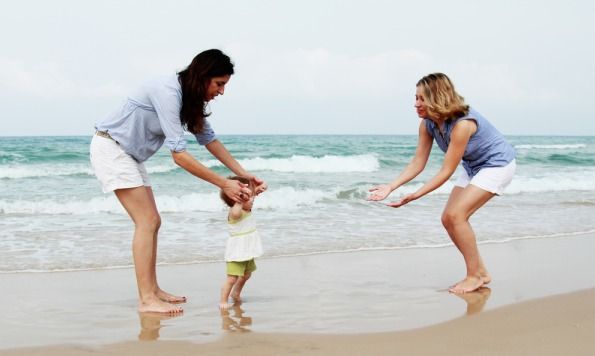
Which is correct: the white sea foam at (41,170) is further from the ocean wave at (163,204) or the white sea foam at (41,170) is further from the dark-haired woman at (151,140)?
the dark-haired woman at (151,140)

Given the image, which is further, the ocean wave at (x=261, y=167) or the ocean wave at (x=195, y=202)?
the ocean wave at (x=261, y=167)

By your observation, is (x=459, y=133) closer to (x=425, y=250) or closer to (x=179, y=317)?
(x=179, y=317)

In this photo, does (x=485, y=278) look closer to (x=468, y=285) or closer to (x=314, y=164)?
(x=468, y=285)

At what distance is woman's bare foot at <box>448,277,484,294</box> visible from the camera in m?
5.14

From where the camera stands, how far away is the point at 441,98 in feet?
16.0

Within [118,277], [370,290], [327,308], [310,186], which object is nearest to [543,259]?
[370,290]

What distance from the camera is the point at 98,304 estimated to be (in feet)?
16.6

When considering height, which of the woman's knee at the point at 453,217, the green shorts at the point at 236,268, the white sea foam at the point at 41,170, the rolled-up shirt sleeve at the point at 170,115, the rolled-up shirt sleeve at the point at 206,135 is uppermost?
the rolled-up shirt sleeve at the point at 170,115

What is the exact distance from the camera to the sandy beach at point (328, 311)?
3.75 metres

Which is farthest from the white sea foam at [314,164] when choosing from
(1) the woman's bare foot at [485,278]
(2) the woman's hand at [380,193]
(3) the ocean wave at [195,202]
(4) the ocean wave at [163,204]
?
(2) the woman's hand at [380,193]

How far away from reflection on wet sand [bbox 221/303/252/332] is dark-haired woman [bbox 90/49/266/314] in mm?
338

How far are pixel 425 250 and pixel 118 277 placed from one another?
10.2ft

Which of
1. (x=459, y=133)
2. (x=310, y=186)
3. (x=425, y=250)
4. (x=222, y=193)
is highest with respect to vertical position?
(x=459, y=133)

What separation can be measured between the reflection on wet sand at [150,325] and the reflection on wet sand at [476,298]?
1891 mm
